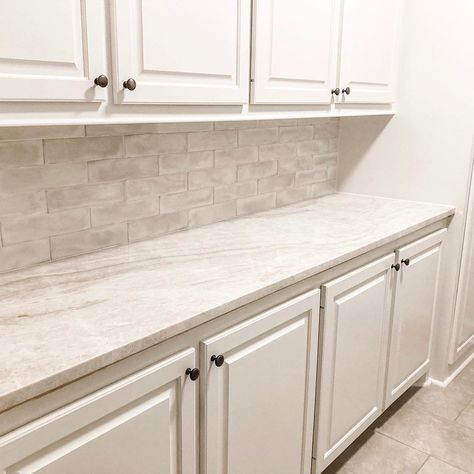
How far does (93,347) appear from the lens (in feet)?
3.39

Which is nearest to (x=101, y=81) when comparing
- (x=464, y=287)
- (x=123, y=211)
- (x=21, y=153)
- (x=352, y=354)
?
(x=21, y=153)

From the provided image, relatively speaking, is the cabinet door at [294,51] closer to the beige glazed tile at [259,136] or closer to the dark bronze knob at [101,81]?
the beige glazed tile at [259,136]

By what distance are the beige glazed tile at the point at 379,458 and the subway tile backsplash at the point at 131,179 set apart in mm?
1075

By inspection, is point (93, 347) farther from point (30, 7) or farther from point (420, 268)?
point (420, 268)

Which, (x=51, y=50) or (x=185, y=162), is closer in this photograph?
(x=51, y=50)

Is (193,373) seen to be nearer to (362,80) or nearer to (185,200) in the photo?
(185,200)

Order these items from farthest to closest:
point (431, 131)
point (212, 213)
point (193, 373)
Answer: point (431, 131) → point (212, 213) → point (193, 373)

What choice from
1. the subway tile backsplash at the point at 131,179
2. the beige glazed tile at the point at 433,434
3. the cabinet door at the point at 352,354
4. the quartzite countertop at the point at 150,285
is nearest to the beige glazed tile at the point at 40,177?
the subway tile backsplash at the point at 131,179

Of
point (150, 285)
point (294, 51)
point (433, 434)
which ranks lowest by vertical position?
point (433, 434)

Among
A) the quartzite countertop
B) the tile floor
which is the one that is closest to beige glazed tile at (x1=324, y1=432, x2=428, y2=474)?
the tile floor

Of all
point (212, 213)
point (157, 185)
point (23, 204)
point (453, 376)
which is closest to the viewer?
point (23, 204)

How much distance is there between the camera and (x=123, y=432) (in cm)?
110

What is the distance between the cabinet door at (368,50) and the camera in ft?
6.46

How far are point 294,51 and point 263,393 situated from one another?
1.09 m
